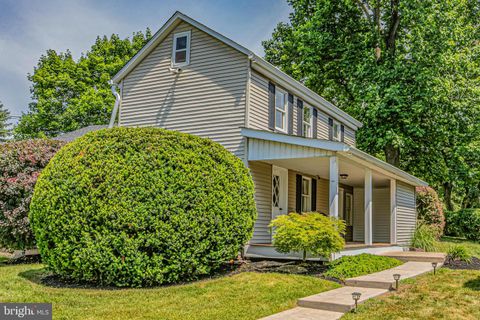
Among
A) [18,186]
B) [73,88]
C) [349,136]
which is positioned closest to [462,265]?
[349,136]

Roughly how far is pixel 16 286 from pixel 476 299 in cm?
784

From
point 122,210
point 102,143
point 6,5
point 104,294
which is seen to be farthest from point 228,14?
point 104,294

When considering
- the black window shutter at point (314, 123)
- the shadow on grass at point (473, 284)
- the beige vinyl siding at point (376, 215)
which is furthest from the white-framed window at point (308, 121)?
the shadow on grass at point (473, 284)

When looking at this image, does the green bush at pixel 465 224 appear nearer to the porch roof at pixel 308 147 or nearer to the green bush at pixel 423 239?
the green bush at pixel 423 239

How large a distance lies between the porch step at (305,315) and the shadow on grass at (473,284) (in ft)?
10.1

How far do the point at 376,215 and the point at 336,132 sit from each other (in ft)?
12.7

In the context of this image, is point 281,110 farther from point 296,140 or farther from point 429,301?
point 429,301

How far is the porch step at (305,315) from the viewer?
5.96 meters

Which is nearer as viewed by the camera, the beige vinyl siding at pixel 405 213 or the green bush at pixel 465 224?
the beige vinyl siding at pixel 405 213

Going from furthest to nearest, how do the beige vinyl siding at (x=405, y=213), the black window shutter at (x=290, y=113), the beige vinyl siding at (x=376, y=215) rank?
the beige vinyl siding at (x=376, y=215) < the beige vinyl siding at (x=405, y=213) < the black window shutter at (x=290, y=113)

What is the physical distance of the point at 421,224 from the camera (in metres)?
17.0

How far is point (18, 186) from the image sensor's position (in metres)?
11.0

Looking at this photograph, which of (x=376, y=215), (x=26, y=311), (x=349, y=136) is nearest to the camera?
(x=26, y=311)

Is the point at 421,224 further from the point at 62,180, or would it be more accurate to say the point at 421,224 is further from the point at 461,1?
the point at 62,180
